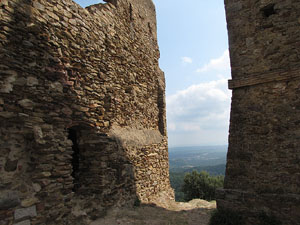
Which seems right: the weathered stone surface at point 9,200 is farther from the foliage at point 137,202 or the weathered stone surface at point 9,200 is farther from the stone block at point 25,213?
the foliage at point 137,202

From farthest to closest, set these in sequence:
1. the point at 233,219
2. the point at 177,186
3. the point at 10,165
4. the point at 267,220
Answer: the point at 177,186, the point at 233,219, the point at 267,220, the point at 10,165

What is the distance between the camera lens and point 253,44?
5184 mm

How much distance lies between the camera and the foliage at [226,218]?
181 inches

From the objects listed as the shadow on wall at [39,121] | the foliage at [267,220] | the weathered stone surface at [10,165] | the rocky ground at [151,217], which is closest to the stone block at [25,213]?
the shadow on wall at [39,121]

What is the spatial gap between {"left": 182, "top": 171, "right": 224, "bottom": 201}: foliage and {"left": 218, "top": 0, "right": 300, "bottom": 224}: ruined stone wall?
42.7ft

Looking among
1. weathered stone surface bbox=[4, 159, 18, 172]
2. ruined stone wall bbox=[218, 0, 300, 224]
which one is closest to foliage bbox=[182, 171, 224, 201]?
ruined stone wall bbox=[218, 0, 300, 224]

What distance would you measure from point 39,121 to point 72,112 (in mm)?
803

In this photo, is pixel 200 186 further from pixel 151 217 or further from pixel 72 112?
pixel 72 112

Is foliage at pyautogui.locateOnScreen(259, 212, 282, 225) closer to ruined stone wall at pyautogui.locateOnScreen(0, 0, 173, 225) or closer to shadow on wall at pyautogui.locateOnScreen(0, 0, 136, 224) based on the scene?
ruined stone wall at pyautogui.locateOnScreen(0, 0, 173, 225)

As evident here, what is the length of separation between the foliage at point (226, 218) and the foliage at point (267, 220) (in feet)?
1.39

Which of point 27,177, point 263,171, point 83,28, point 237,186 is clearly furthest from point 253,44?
point 27,177

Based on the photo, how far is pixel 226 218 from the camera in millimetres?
4703

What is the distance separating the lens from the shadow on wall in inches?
138

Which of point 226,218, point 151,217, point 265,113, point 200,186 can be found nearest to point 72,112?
point 151,217
